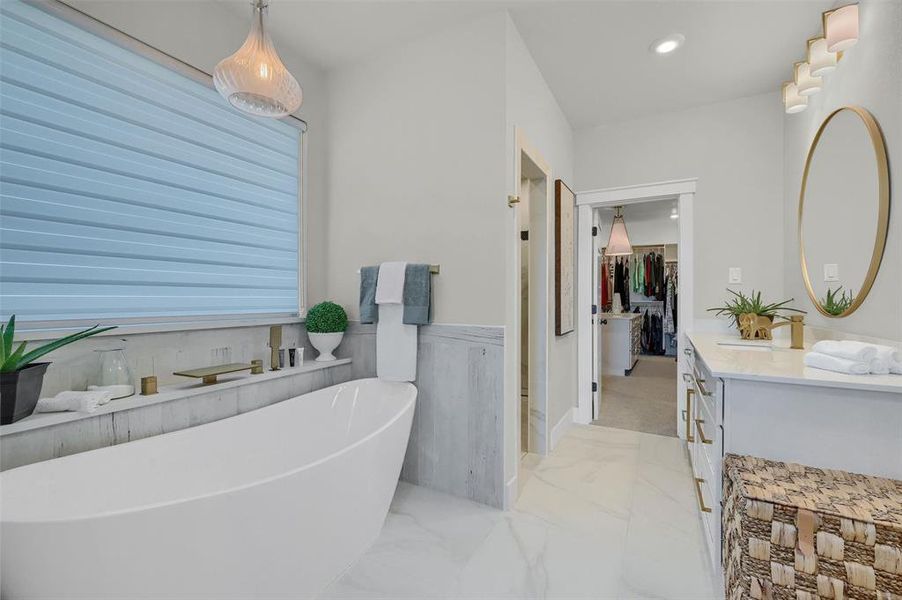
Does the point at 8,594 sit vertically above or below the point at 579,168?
below

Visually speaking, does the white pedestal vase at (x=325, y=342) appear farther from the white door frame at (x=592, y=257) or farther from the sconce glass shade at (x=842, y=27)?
the sconce glass shade at (x=842, y=27)

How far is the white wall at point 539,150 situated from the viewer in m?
2.09

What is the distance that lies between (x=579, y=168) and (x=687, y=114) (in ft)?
2.93

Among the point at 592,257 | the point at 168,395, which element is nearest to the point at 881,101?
the point at 592,257

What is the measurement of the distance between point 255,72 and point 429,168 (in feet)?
3.33

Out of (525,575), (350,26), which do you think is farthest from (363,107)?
(525,575)

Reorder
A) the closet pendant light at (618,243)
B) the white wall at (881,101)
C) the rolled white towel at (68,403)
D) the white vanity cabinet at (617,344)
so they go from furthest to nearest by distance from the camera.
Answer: the white vanity cabinet at (617,344), the closet pendant light at (618,243), the white wall at (881,101), the rolled white towel at (68,403)

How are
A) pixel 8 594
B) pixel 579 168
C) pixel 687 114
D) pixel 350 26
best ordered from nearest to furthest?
pixel 8 594, pixel 350 26, pixel 687 114, pixel 579 168

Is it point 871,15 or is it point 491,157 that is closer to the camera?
point 871,15

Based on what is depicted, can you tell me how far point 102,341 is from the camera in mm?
1640

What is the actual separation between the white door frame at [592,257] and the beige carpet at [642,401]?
0.27 meters

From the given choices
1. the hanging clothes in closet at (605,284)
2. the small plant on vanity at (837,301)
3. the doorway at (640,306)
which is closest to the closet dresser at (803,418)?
the small plant on vanity at (837,301)

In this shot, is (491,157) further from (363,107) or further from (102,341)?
(102,341)

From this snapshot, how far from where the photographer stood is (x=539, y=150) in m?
2.61
